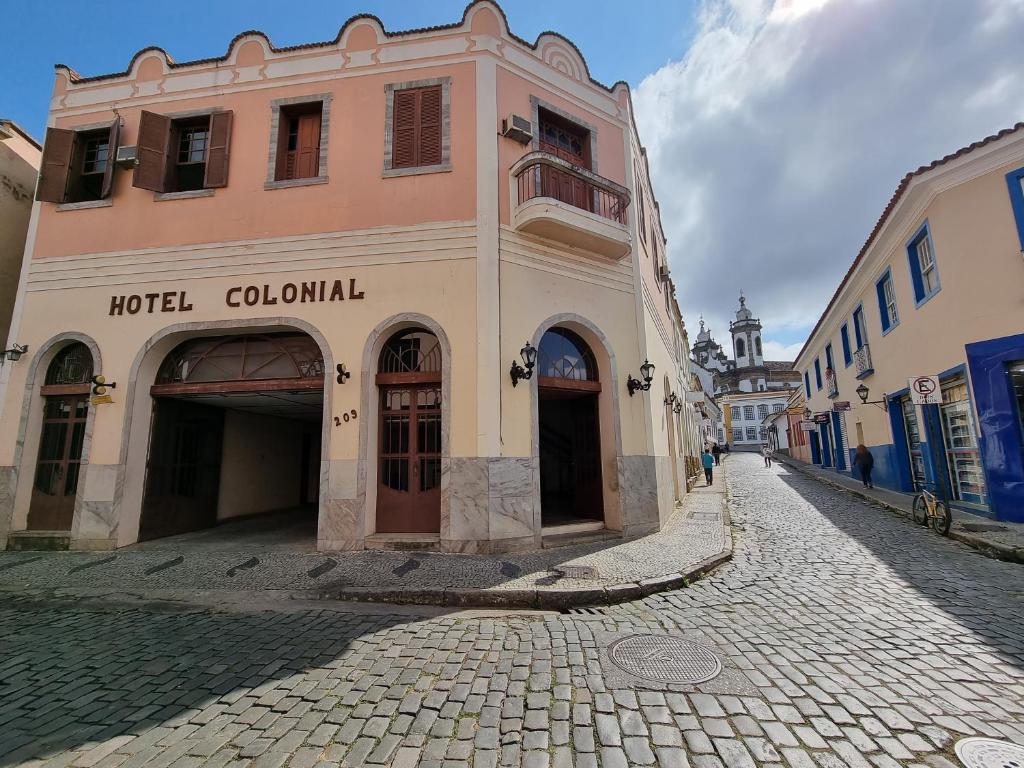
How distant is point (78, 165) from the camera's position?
389 inches

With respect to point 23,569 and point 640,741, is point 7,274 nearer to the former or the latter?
point 23,569

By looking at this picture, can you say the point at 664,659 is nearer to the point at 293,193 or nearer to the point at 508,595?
the point at 508,595

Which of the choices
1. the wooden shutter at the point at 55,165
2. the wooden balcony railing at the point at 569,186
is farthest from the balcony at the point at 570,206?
the wooden shutter at the point at 55,165

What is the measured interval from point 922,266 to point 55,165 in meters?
20.0

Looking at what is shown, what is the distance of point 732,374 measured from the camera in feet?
238

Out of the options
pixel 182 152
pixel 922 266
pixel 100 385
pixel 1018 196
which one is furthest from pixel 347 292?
pixel 922 266

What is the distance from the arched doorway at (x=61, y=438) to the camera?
27.9 feet

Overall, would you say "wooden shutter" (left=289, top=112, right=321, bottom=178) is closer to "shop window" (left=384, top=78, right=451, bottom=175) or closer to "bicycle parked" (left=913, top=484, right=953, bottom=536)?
"shop window" (left=384, top=78, right=451, bottom=175)

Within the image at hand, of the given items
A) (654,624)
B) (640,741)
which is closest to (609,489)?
(654,624)

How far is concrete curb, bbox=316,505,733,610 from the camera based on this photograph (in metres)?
5.26

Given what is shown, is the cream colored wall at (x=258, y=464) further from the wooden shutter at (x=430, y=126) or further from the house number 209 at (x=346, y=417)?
the wooden shutter at (x=430, y=126)

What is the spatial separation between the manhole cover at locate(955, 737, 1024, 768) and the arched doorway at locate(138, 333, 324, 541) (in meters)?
8.64

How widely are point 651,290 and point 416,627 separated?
33.9 feet

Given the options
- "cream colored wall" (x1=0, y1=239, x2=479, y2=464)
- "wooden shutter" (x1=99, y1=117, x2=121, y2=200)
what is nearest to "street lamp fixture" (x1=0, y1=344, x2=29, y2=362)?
"cream colored wall" (x1=0, y1=239, x2=479, y2=464)
